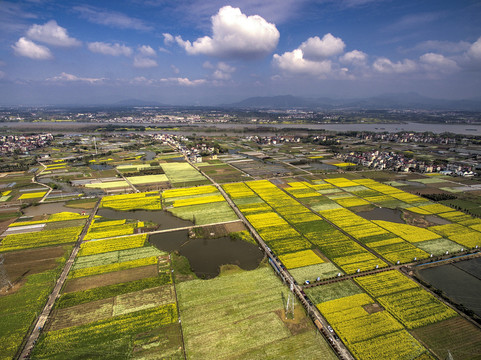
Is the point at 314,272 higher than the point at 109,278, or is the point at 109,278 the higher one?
the point at 314,272

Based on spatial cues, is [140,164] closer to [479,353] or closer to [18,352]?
[18,352]

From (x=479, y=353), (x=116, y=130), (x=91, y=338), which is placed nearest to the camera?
(x=479, y=353)

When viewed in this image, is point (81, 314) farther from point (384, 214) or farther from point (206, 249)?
point (384, 214)

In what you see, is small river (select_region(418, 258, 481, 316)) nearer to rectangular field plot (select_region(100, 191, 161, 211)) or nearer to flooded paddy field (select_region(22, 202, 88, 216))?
rectangular field plot (select_region(100, 191, 161, 211))

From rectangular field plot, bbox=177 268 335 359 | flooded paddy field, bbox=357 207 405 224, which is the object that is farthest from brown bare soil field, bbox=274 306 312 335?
flooded paddy field, bbox=357 207 405 224

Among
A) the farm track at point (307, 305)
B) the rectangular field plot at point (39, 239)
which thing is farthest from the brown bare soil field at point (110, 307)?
the rectangular field plot at point (39, 239)

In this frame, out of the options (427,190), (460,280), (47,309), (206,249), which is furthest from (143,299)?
(427,190)

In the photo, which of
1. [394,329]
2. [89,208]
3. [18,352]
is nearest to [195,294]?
[18,352]
